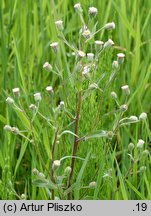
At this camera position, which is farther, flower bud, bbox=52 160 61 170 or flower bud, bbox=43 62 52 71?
flower bud, bbox=43 62 52 71

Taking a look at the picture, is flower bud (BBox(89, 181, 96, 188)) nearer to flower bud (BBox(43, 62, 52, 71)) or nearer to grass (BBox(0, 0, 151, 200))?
grass (BBox(0, 0, 151, 200))

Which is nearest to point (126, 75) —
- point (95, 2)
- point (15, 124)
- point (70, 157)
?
point (95, 2)

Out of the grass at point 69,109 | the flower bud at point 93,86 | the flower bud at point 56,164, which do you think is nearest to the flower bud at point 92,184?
the grass at point 69,109

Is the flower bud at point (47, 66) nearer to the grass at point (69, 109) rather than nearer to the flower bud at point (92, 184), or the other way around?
the grass at point (69, 109)

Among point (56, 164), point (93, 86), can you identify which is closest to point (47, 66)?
point (93, 86)

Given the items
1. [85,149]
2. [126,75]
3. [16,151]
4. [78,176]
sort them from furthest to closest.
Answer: [126,75] → [16,151] → [85,149] → [78,176]

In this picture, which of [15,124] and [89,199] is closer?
[89,199]

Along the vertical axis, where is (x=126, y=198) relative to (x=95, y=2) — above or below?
below

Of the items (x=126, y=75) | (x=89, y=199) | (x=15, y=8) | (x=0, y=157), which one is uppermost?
(x=15, y=8)

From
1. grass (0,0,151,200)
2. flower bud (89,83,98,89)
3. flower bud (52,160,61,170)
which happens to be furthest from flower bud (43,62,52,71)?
flower bud (52,160,61,170)

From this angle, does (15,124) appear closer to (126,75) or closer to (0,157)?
(0,157)
